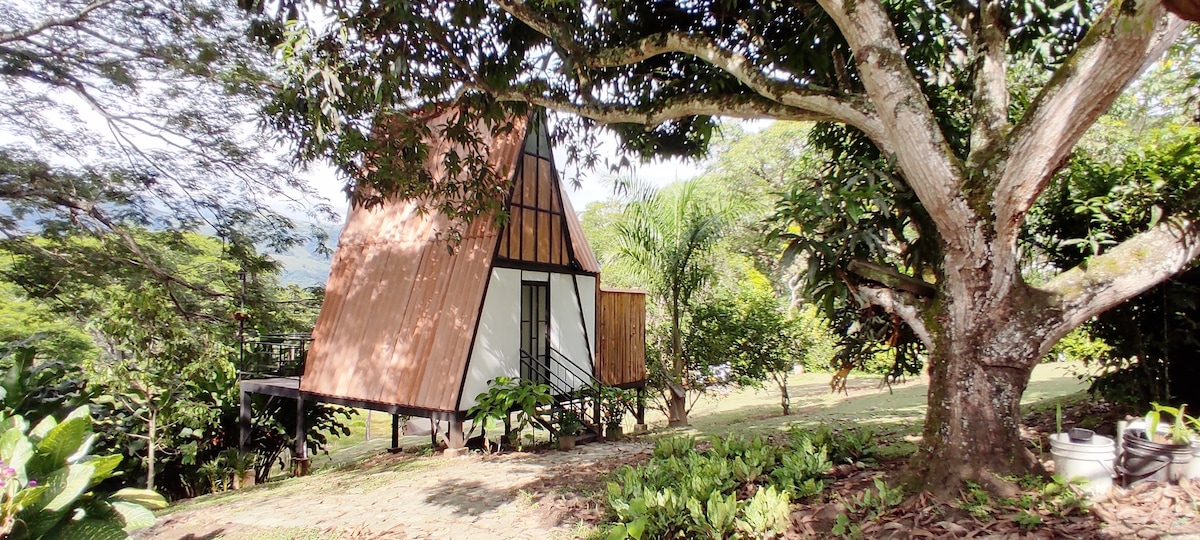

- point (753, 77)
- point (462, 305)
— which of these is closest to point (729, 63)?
point (753, 77)

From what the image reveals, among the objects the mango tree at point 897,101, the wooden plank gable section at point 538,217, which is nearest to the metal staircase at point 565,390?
the wooden plank gable section at point 538,217

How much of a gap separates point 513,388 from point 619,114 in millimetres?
4465

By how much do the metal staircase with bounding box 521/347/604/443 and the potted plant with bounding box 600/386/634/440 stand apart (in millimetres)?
133

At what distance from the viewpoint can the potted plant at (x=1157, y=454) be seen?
372cm

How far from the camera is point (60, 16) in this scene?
9.51 m

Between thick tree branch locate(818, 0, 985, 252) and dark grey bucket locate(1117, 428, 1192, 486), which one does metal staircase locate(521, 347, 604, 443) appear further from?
dark grey bucket locate(1117, 428, 1192, 486)

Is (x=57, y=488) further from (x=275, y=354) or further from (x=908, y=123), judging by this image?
(x=275, y=354)

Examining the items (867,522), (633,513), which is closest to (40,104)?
(633,513)

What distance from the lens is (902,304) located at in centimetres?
457

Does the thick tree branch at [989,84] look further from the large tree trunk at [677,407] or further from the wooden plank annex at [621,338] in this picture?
the large tree trunk at [677,407]

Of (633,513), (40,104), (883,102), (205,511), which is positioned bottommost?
(205,511)

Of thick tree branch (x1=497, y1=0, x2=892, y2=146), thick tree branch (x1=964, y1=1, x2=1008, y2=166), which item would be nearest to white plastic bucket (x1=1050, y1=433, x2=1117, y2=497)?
thick tree branch (x1=964, y1=1, x2=1008, y2=166)

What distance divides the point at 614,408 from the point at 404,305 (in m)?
3.74

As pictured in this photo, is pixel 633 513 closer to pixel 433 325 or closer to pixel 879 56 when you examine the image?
pixel 879 56
